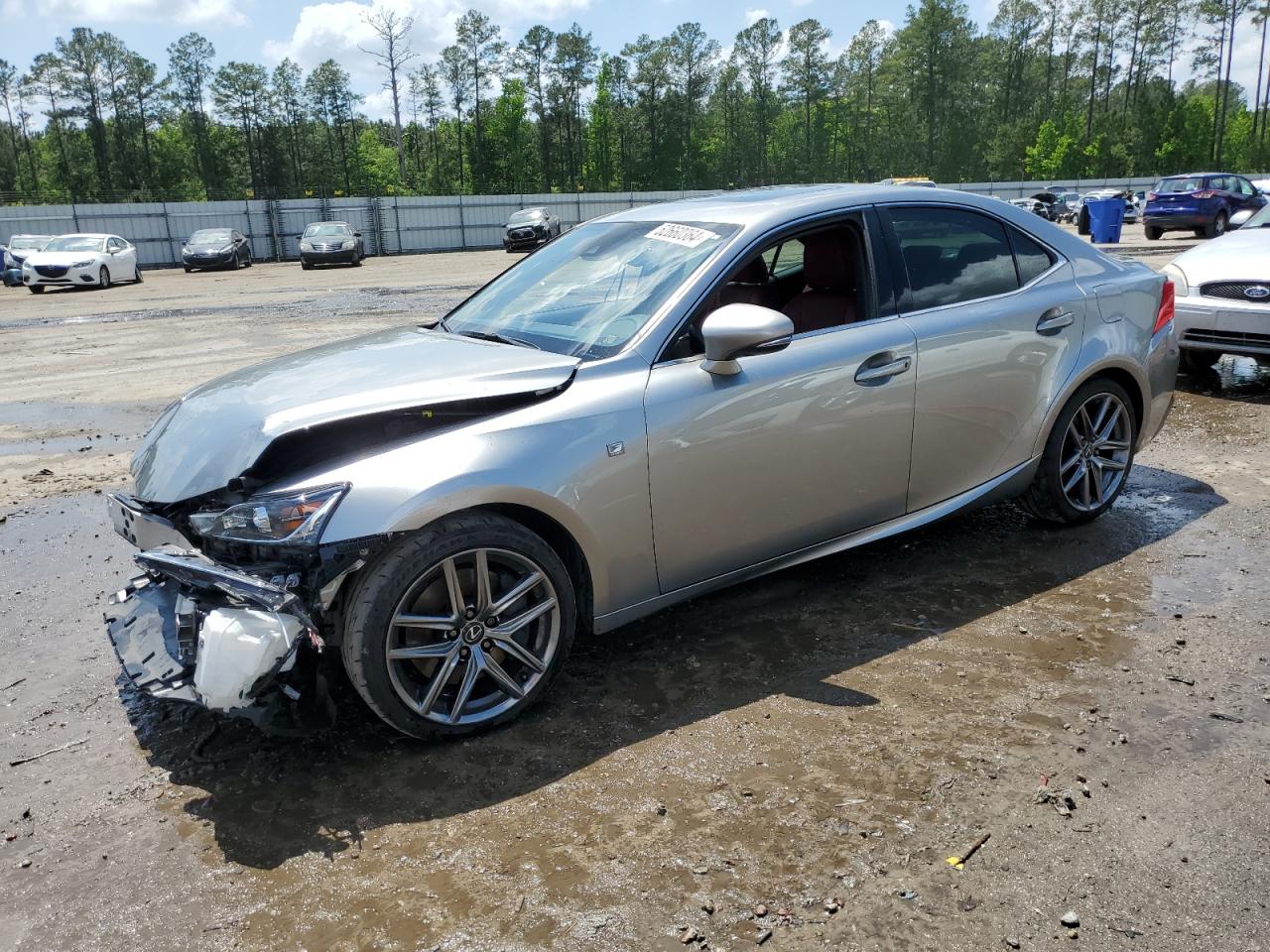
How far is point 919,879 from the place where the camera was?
2.58 meters

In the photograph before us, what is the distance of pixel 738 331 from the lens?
3.45m

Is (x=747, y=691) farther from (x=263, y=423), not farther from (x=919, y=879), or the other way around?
(x=263, y=423)

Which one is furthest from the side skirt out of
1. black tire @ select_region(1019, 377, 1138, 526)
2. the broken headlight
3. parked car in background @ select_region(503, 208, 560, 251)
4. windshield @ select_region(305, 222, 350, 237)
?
parked car in background @ select_region(503, 208, 560, 251)

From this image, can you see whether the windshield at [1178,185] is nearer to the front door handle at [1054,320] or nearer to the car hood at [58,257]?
the front door handle at [1054,320]

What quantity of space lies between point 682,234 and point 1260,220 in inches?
339

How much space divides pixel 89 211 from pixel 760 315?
1720 inches

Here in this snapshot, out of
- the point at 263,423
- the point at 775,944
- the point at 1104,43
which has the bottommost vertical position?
the point at 775,944

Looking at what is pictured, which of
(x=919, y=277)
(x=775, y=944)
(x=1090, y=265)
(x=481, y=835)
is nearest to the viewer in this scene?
(x=775, y=944)

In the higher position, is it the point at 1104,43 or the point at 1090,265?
the point at 1104,43

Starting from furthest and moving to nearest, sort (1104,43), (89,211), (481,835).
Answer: (1104,43)
(89,211)
(481,835)

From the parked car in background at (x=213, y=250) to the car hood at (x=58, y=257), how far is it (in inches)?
318

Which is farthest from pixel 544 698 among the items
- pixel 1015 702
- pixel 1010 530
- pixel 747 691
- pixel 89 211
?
pixel 89 211

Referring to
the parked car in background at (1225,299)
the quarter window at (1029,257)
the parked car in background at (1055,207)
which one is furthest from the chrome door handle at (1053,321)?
the parked car in background at (1055,207)

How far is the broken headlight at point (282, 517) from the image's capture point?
292cm
